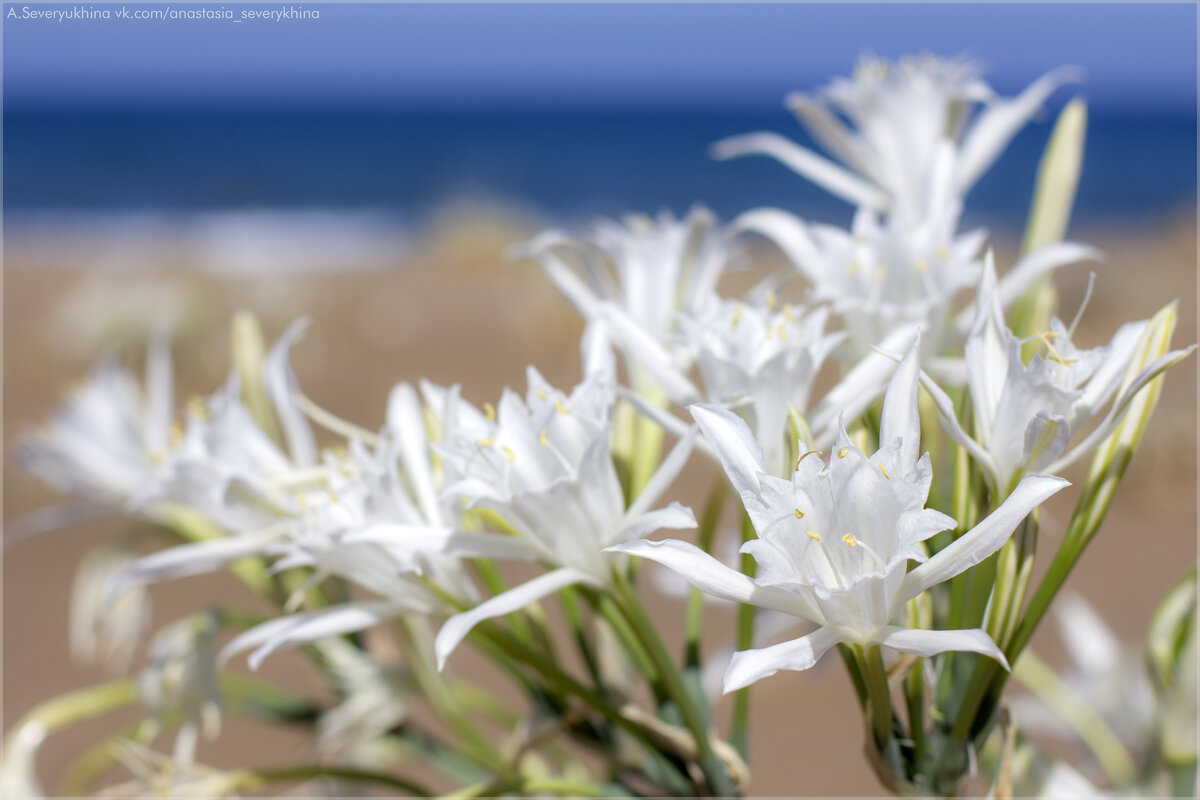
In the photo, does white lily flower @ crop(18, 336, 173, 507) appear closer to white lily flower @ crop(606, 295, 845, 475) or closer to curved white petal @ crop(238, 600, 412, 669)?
curved white petal @ crop(238, 600, 412, 669)

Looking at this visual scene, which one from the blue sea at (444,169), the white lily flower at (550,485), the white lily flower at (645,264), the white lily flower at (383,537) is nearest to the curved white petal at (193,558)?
the white lily flower at (383,537)

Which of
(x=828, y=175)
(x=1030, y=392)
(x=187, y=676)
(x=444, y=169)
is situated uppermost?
(x=444, y=169)

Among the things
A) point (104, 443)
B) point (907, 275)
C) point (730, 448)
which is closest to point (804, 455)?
point (730, 448)

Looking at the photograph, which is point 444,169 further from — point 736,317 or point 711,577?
point 711,577

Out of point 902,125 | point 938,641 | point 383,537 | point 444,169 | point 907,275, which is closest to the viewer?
point 938,641

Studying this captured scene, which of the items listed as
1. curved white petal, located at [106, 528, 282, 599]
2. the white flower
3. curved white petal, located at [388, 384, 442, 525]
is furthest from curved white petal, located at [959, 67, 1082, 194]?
curved white petal, located at [106, 528, 282, 599]

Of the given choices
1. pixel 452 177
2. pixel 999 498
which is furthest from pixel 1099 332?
pixel 452 177

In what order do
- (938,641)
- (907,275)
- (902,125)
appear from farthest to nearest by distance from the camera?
(902,125)
(907,275)
(938,641)
